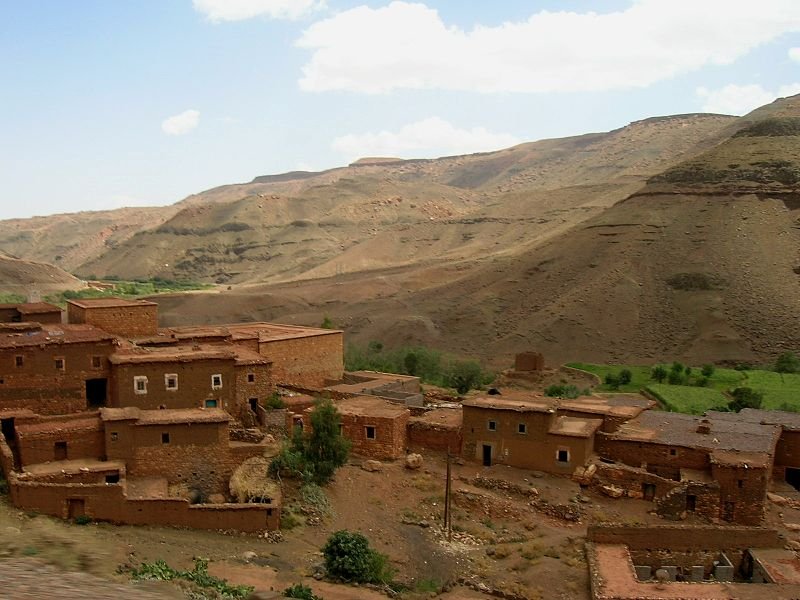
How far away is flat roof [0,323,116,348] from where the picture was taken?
22844 millimetres

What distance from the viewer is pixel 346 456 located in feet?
73.6

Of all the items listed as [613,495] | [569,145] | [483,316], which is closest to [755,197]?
[483,316]

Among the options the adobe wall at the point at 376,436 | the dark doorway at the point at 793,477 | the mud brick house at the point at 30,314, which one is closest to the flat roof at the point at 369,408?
the adobe wall at the point at 376,436

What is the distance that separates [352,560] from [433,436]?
9303 millimetres

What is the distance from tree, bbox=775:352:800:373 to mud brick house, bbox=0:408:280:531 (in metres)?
36.5

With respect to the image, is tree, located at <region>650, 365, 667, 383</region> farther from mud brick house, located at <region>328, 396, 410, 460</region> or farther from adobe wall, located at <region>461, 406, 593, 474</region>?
mud brick house, located at <region>328, 396, 410, 460</region>

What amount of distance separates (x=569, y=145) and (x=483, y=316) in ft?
419

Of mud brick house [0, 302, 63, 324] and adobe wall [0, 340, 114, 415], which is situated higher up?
mud brick house [0, 302, 63, 324]

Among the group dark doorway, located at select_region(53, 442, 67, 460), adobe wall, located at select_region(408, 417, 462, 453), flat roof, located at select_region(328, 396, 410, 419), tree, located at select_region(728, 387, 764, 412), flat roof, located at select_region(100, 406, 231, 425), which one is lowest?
tree, located at select_region(728, 387, 764, 412)

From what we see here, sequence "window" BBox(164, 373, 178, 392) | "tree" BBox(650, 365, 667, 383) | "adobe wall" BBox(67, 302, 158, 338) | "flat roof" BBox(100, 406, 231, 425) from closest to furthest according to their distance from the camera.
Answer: "flat roof" BBox(100, 406, 231, 425)
"window" BBox(164, 373, 178, 392)
"adobe wall" BBox(67, 302, 158, 338)
"tree" BBox(650, 365, 667, 383)

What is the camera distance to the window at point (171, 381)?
76.8 ft

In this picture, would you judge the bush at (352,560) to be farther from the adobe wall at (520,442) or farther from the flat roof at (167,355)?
the flat roof at (167,355)

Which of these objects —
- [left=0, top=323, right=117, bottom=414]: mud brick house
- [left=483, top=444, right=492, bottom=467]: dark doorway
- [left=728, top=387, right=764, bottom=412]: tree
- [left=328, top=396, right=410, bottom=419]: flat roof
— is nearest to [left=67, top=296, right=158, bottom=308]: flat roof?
[left=0, top=323, right=117, bottom=414]: mud brick house

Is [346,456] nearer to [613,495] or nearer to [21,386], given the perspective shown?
[613,495]
